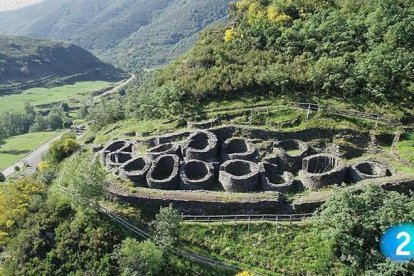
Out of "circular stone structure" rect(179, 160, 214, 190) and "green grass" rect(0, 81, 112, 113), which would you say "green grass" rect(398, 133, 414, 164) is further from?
"green grass" rect(0, 81, 112, 113)

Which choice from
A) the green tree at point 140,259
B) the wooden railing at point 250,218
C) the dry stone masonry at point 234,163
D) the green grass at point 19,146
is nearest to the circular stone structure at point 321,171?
the dry stone masonry at point 234,163

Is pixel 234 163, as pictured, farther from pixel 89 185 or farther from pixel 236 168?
pixel 89 185

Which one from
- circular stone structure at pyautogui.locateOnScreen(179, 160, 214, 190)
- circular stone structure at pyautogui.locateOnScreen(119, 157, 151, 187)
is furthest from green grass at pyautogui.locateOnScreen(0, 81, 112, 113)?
circular stone structure at pyautogui.locateOnScreen(179, 160, 214, 190)

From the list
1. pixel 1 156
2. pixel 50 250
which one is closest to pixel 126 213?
pixel 50 250

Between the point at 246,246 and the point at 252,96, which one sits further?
the point at 252,96

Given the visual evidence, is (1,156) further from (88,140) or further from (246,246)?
(246,246)

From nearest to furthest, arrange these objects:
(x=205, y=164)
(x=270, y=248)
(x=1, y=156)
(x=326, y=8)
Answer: (x=270, y=248), (x=205, y=164), (x=326, y=8), (x=1, y=156)
